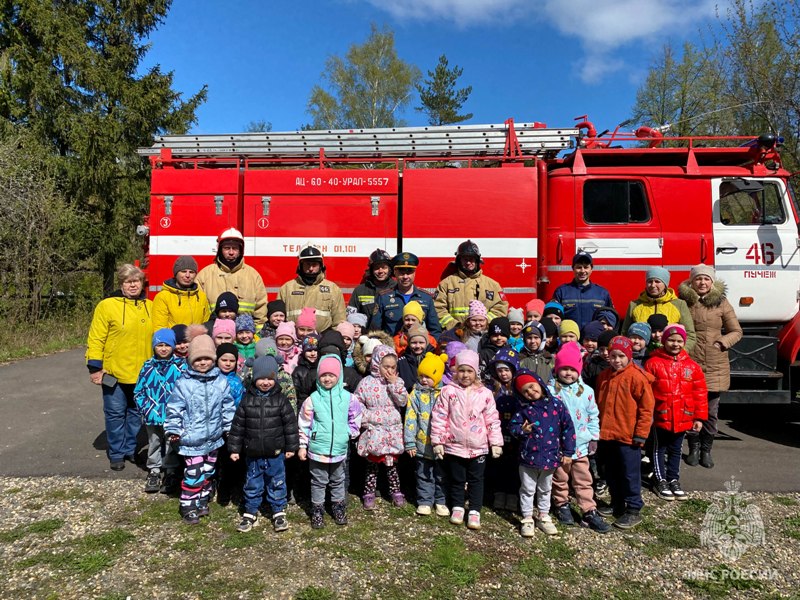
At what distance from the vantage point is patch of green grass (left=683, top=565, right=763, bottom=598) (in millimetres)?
3094

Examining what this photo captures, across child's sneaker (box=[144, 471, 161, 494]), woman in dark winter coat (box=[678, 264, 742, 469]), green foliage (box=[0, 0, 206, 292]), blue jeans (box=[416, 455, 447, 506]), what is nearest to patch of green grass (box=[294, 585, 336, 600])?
blue jeans (box=[416, 455, 447, 506])

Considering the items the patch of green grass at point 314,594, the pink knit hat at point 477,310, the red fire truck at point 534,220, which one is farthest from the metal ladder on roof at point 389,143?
the patch of green grass at point 314,594

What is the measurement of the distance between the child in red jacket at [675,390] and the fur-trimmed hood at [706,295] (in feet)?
3.25

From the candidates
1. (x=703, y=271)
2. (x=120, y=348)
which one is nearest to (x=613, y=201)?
(x=703, y=271)

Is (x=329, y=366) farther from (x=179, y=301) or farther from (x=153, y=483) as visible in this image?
(x=153, y=483)

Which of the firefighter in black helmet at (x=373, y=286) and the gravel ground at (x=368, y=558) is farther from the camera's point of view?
the firefighter in black helmet at (x=373, y=286)

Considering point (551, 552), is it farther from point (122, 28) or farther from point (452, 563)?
point (122, 28)

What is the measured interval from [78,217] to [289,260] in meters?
12.1

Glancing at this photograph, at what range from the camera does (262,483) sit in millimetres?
3807

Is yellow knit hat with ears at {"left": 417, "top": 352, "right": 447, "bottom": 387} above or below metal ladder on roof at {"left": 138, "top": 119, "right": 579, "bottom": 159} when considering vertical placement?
below

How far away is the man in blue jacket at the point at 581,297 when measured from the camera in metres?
4.93

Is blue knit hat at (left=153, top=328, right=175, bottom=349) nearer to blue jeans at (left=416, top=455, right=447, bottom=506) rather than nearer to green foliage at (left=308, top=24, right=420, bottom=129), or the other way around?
blue jeans at (left=416, top=455, right=447, bottom=506)

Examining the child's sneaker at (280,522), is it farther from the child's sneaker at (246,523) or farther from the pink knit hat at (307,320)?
the pink knit hat at (307,320)

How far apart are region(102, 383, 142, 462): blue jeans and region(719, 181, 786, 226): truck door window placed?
6888 millimetres
